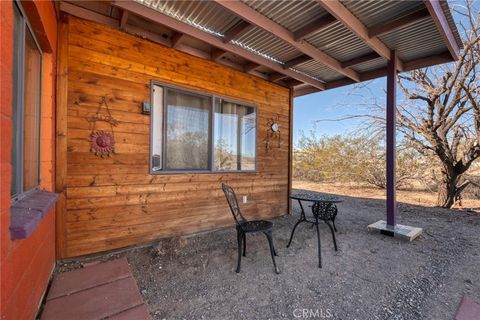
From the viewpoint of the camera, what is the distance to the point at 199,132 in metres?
3.30

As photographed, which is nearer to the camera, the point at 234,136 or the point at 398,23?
the point at 398,23

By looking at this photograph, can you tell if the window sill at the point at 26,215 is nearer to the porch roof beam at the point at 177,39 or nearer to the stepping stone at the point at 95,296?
the stepping stone at the point at 95,296

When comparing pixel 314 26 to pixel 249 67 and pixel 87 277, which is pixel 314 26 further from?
pixel 87 277

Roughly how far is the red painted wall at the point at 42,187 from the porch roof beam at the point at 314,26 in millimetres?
2367

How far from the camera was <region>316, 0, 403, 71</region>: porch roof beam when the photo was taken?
7.04ft

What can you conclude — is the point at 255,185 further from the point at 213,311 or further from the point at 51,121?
the point at 51,121

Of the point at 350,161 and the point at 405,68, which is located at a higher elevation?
the point at 405,68

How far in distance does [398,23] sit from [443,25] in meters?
0.52

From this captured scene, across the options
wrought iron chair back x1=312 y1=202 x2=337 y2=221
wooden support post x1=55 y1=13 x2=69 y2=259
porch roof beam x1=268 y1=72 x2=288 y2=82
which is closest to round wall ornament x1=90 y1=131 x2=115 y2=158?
wooden support post x1=55 y1=13 x2=69 y2=259

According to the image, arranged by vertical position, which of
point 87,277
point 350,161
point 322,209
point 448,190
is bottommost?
point 87,277

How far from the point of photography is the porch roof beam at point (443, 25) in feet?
7.30

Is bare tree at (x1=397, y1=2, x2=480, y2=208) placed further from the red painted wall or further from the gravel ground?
the red painted wall

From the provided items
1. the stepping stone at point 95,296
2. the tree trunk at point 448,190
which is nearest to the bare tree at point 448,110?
the tree trunk at point 448,190

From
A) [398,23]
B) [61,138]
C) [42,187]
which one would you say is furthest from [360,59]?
[42,187]
